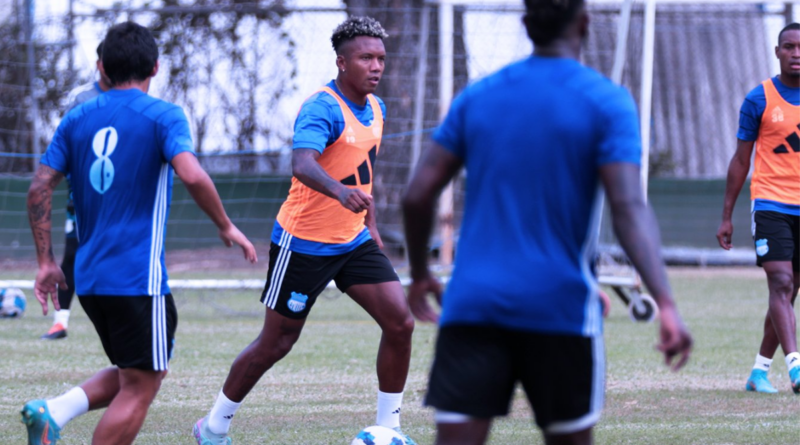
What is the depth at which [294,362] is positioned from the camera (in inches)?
345

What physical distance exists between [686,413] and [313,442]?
236 centimetres

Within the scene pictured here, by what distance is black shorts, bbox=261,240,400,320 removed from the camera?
218 inches

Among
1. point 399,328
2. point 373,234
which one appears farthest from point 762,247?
point 399,328

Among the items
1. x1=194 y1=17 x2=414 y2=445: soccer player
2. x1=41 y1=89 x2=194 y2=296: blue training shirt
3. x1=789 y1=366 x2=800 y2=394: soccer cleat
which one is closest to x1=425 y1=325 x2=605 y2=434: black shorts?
x1=41 y1=89 x2=194 y2=296: blue training shirt

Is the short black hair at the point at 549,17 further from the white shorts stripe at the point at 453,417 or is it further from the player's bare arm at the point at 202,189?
the player's bare arm at the point at 202,189

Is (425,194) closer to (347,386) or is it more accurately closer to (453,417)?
(453,417)

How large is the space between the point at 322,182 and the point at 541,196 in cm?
216

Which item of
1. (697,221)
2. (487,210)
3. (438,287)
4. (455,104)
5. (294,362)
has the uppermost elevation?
(455,104)

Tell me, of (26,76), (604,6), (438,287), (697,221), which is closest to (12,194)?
(26,76)

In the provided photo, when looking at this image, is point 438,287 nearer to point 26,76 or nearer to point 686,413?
point 686,413

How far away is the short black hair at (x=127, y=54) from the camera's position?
14.6 feet

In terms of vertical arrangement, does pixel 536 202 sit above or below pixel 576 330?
above

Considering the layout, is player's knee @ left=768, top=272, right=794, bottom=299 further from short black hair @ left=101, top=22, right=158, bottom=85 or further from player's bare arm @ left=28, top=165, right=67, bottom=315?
player's bare arm @ left=28, top=165, right=67, bottom=315

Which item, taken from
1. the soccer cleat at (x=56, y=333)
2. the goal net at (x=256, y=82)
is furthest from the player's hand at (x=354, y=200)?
the goal net at (x=256, y=82)
